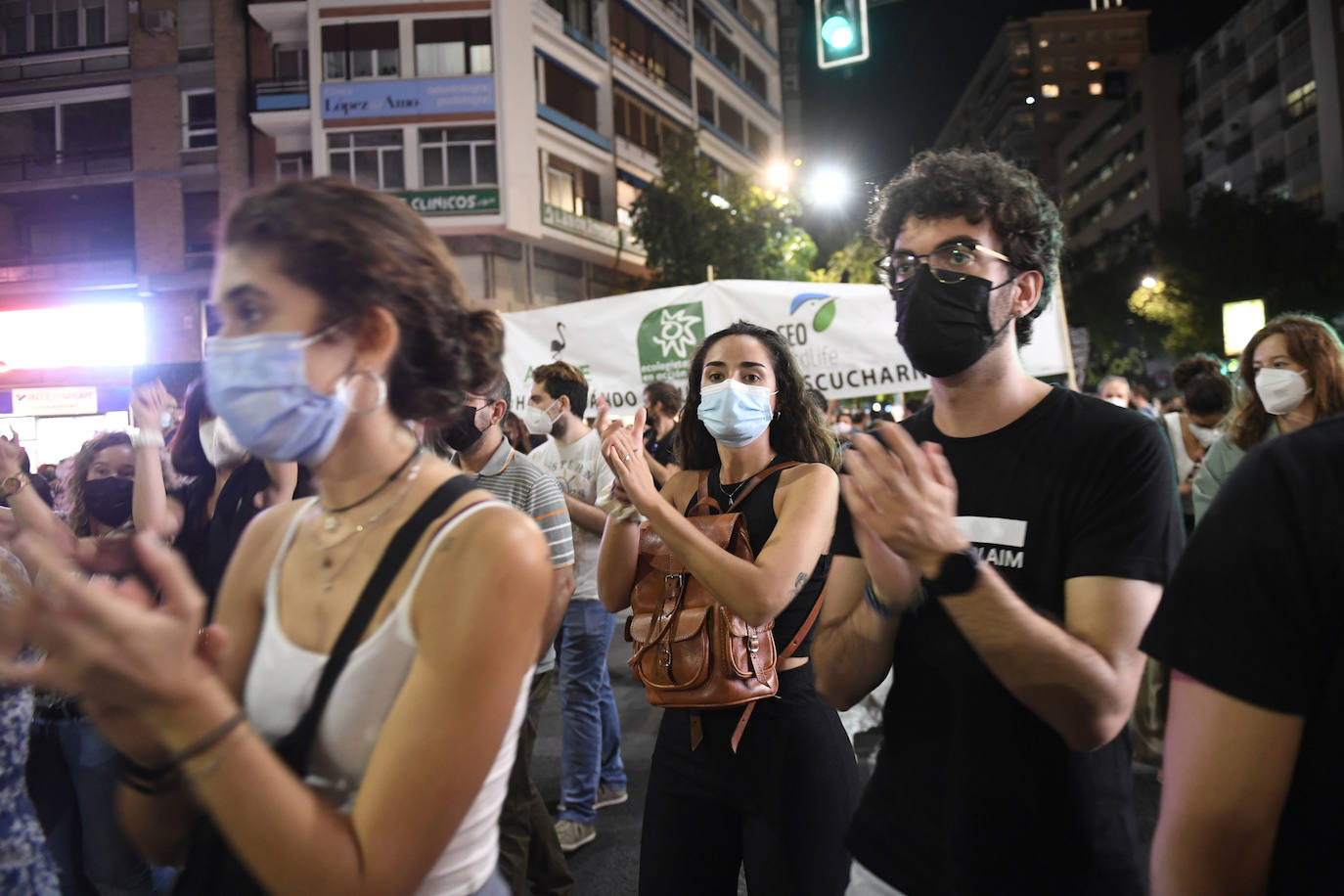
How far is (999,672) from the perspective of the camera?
4.98ft

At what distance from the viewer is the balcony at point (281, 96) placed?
979 inches

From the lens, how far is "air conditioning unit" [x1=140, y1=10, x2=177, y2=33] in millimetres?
25047

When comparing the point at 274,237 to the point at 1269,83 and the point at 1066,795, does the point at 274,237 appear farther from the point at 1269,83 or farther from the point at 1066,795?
the point at 1269,83

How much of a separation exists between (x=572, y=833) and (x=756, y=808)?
2.20 m

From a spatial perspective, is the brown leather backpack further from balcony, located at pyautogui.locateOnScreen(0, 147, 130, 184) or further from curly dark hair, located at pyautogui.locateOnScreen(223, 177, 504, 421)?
balcony, located at pyautogui.locateOnScreen(0, 147, 130, 184)

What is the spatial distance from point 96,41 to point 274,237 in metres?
31.8

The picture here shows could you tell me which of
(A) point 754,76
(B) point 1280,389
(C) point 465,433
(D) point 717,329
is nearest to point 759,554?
(C) point 465,433

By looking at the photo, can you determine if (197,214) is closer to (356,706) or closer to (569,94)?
(569,94)

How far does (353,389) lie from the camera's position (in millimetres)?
1321

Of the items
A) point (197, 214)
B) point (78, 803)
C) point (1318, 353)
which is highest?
point (197, 214)

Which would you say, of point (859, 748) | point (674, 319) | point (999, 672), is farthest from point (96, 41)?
point (999, 672)

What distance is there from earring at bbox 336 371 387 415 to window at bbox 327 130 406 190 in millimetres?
25911

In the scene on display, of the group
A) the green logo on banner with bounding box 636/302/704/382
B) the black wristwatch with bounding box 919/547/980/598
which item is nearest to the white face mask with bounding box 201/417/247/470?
the black wristwatch with bounding box 919/547/980/598

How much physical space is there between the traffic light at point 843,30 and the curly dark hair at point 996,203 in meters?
7.17
